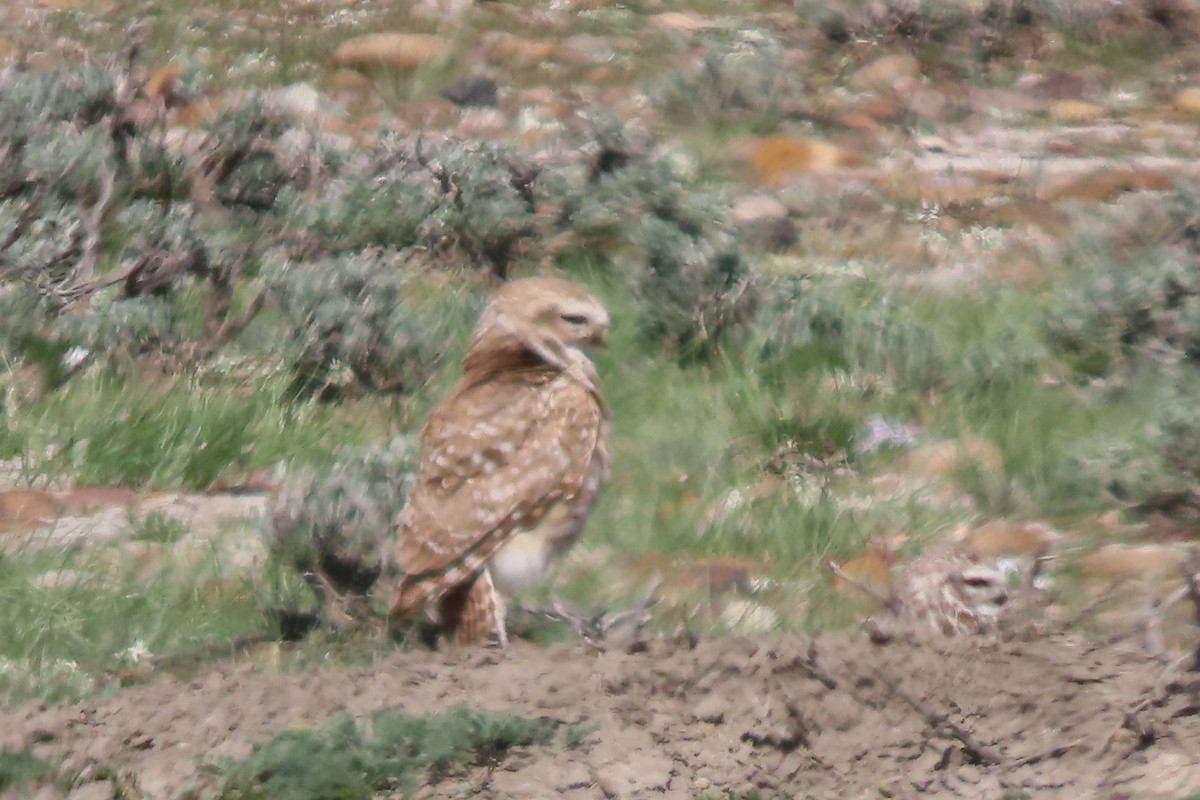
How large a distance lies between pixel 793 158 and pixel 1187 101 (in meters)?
2.63

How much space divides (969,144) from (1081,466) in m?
3.90

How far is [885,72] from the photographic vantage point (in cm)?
1076

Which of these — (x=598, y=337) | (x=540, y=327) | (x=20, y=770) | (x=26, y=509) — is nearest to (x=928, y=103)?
(x=598, y=337)

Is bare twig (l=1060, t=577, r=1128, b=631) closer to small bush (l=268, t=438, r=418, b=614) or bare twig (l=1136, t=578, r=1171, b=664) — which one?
bare twig (l=1136, t=578, r=1171, b=664)

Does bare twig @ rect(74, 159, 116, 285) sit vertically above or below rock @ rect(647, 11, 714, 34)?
above

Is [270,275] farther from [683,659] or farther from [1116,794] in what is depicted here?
[1116,794]

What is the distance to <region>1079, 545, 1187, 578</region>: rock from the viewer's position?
19.2ft

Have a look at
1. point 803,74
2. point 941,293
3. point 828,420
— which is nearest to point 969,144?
point 803,74

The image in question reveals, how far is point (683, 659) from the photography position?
4.75 m

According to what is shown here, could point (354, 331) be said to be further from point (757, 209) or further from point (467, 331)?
point (757, 209)

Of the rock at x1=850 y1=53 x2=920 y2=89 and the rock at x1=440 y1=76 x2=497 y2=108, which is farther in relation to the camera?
the rock at x1=850 y1=53 x2=920 y2=89

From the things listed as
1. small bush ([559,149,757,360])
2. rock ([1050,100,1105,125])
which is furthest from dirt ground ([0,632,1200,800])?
rock ([1050,100,1105,125])

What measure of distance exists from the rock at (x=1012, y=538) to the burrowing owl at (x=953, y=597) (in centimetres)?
81

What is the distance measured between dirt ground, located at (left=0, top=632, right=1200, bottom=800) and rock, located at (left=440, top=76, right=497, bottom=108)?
5.57 m
